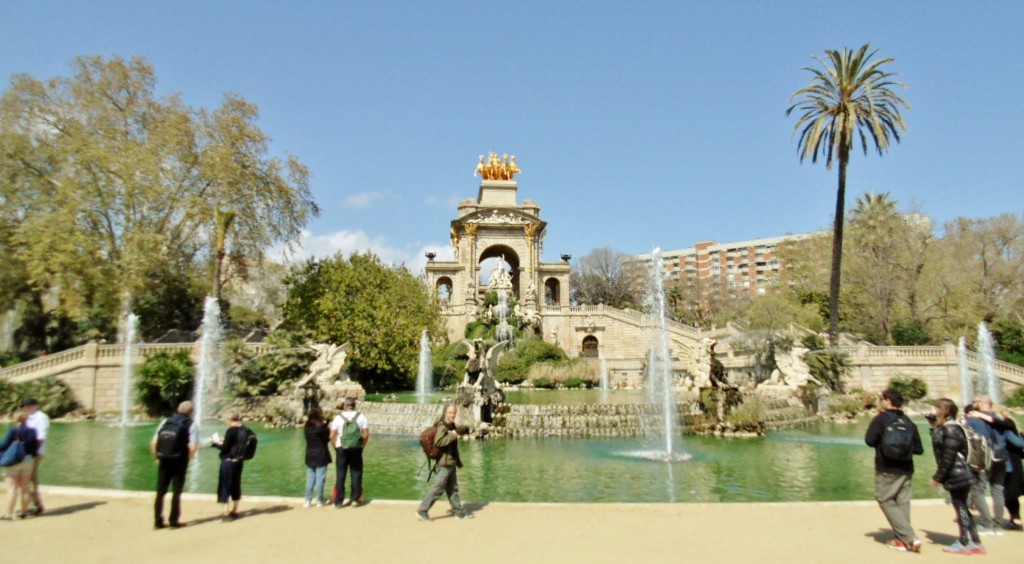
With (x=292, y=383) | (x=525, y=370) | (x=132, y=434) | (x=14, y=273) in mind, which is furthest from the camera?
(x=525, y=370)

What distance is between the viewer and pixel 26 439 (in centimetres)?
730

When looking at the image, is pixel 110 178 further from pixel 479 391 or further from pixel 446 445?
pixel 446 445

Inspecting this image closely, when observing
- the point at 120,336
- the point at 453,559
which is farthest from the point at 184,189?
the point at 453,559

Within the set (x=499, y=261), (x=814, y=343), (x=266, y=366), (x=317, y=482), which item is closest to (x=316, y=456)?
(x=317, y=482)

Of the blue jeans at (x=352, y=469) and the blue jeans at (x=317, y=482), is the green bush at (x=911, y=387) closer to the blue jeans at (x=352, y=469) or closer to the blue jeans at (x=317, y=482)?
the blue jeans at (x=352, y=469)

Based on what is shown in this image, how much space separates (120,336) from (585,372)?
24247mm

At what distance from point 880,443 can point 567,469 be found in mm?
6848

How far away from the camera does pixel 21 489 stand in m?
7.49

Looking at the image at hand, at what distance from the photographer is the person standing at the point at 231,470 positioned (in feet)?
23.9

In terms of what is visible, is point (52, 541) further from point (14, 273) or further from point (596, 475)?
point (14, 273)

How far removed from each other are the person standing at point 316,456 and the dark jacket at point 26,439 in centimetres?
304

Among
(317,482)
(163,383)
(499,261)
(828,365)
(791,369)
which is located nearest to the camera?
(317,482)

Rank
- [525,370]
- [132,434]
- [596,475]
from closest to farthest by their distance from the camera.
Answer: [596,475] < [132,434] < [525,370]

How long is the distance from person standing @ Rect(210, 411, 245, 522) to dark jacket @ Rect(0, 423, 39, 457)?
2.00m
